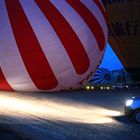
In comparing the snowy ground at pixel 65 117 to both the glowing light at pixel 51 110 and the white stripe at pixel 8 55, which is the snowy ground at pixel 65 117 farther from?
the white stripe at pixel 8 55

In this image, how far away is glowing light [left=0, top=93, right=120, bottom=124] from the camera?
36.1ft

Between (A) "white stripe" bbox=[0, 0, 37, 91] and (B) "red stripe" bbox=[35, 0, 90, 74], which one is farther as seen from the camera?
(B) "red stripe" bbox=[35, 0, 90, 74]

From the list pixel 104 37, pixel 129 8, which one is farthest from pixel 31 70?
pixel 129 8

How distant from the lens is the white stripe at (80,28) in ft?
48.2

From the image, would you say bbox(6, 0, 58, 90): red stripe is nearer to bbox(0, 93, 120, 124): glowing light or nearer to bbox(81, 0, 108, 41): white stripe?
bbox(0, 93, 120, 124): glowing light

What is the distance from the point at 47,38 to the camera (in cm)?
1430

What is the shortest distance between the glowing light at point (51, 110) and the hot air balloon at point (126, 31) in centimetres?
726

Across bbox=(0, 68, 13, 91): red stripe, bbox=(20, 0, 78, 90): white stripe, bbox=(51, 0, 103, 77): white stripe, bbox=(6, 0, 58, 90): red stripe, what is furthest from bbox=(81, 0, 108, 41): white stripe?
bbox=(0, 68, 13, 91): red stripe

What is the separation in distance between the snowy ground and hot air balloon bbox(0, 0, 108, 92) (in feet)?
1.67

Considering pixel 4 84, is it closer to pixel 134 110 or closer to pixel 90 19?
pixel 90 19

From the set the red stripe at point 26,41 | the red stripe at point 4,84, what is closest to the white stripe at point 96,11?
the red stripe at point 26,41

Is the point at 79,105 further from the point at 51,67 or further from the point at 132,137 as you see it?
the point at 132,137

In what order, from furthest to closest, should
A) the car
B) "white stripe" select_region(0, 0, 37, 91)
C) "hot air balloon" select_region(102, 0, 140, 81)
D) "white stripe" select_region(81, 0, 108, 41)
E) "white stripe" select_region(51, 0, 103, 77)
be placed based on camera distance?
"hot air balloon" select_region(102, 0, 140, 81) → "white stripe" select_region(81, 0, 108, 41) → "white stripe" select_region(51, 0, 103, 77) → "white stripe" select_region(0, 0, 37, 91) → the car

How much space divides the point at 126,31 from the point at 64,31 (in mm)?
6686
